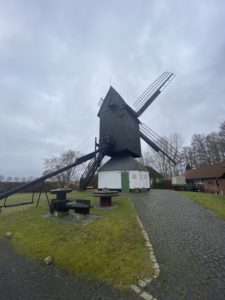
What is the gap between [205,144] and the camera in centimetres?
3928

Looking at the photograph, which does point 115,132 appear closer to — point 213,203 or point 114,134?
point 114,134

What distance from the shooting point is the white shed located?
791 inches

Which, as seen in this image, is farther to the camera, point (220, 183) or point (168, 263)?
point (220, 183)

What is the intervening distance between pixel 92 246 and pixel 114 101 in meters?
19.0

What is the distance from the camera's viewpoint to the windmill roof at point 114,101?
872 inches

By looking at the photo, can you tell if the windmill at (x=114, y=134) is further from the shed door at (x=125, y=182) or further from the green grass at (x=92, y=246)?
the green grass at (x=92, y=246)

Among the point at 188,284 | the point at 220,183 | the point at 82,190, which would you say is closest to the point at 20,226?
the point at 188,284

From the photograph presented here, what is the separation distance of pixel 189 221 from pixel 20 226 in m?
7.18

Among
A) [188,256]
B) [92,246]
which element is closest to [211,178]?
[188,256]

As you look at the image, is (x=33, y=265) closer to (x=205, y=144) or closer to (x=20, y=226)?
(x=20, y=226)

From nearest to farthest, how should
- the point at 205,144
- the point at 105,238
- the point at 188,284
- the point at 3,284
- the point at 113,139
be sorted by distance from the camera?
the point at 188,284
the point at 3,284
the point at 105,238
the point at 113,139
the point at 205,144

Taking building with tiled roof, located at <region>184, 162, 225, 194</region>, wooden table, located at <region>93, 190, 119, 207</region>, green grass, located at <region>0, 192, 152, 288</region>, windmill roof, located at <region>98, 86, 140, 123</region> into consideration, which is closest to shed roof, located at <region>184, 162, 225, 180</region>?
building with tiled roof, located at <region>184, 162, 225, 194</region>

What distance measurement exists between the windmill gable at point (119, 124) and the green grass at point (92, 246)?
1346 cm

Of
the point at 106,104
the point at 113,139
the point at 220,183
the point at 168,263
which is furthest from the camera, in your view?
the point at 220,183
